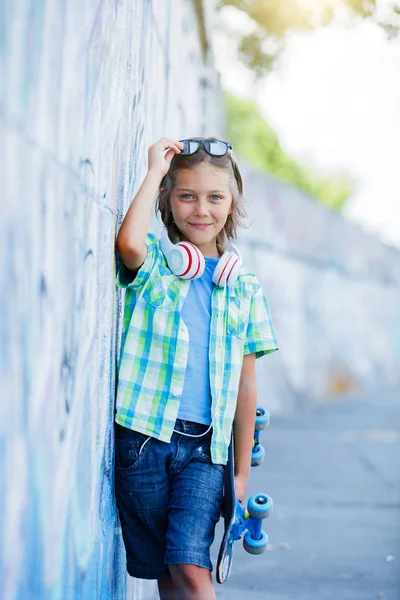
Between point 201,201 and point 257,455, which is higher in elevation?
point 201,201

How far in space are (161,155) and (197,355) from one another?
0.61 metres

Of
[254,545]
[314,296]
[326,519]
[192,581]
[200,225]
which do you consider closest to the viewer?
[192,581]

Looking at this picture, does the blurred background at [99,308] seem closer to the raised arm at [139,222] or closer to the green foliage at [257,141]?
the raised arm at [139,222]

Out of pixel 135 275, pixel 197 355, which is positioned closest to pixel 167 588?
pixel 197 355

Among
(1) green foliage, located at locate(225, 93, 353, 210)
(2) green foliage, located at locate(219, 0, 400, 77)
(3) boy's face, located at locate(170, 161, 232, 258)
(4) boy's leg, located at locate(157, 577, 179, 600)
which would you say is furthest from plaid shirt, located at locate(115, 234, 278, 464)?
(1) green foliage, located at locate(225, 93, 353, 210)

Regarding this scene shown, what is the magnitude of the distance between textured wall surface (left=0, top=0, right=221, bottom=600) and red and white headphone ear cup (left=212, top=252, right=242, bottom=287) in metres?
0.31

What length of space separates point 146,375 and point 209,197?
603mm

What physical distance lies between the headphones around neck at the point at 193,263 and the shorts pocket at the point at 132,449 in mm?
488

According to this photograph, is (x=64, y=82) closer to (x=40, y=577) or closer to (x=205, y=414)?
(x=40, y=577)

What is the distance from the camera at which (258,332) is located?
2.76 m

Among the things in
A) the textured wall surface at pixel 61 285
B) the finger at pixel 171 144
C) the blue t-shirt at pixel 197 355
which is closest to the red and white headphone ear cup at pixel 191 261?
the blue t-shirt at pixel 197 355

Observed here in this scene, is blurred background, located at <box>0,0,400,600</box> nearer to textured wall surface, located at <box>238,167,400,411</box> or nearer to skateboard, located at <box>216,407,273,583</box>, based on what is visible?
skateboard, located at <box>216,407,273,583</box>

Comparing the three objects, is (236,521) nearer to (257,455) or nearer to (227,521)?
(227,521)

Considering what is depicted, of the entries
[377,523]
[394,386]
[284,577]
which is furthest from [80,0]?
[394,386]
